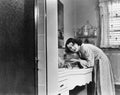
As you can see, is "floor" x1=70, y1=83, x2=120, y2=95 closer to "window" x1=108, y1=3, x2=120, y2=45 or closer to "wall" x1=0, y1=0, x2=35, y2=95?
"window" x1=108, y1=3, x2=120, y2=45

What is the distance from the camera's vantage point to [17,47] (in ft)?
2.19

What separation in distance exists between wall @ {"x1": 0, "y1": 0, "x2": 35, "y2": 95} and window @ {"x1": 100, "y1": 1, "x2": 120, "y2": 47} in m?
1.52

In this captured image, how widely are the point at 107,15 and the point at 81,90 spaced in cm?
97

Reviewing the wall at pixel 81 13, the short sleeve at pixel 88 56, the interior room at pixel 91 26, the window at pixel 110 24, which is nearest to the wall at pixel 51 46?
the interior room at pixel 91 26

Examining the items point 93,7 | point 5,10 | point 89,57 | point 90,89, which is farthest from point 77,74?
point 93,7

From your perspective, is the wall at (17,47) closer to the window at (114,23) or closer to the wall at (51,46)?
the wall at (51,46)

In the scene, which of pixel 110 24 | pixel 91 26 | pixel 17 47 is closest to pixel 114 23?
pixel 110 24

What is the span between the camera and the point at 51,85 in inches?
29.6

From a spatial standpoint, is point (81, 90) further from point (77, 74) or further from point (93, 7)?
point (93, 7)

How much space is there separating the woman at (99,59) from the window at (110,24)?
31 centimetres

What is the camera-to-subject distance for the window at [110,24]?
2.05 meters

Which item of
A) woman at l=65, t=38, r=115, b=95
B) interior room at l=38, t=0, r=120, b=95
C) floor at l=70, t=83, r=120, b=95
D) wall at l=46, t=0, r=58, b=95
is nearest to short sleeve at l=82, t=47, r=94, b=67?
woman at l=65, t=38, r=115, b=95

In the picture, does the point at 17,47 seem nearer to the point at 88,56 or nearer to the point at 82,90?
the point at 88,56

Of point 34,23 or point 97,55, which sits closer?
point 34,23
